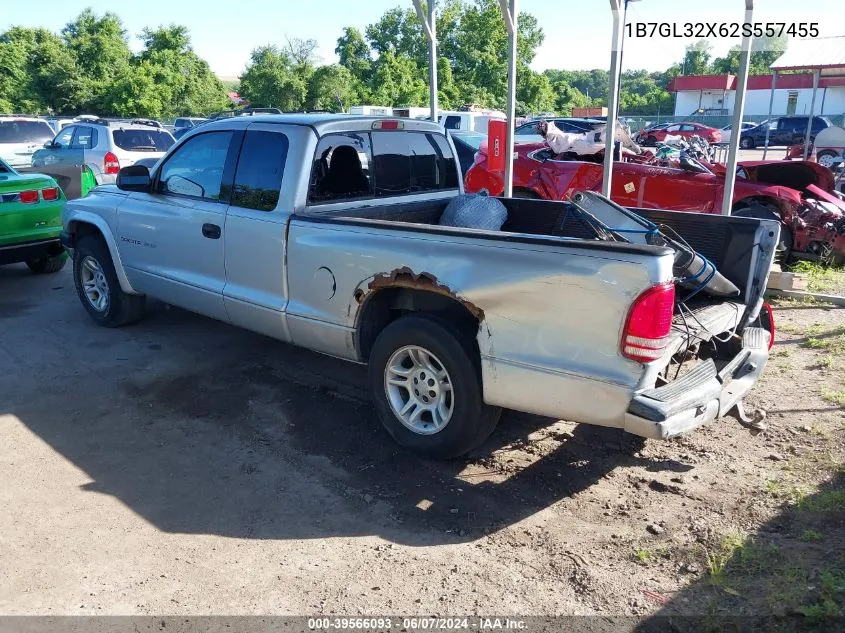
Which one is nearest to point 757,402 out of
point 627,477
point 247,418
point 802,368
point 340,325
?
point 802,368

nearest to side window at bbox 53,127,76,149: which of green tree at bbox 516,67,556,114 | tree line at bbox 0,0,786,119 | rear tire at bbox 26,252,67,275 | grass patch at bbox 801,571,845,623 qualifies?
rear tire at bbox 26,252,67,275

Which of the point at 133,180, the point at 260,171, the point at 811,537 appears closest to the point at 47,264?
the point at 133,180

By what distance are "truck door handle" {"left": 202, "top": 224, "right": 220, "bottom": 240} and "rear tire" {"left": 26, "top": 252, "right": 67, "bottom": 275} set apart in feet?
15.8

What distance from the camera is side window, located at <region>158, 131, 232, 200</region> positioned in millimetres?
5281

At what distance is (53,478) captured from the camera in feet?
13.3

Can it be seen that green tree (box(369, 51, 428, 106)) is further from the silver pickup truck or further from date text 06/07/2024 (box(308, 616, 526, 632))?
date text 06/07/2024 (box(308, 616, 526, 632))

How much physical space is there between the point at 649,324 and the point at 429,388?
1.42 m

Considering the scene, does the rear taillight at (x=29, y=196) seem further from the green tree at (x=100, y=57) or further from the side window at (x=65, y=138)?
the green tree at (x=100, y=57)

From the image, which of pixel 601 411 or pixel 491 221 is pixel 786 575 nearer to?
pixel 601 411

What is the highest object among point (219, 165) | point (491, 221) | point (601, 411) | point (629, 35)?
point (629, 35)

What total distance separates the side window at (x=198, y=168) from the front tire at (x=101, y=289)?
118 cm

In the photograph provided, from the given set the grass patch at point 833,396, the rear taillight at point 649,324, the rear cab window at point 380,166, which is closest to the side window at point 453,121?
the rear cab window at point 380,166

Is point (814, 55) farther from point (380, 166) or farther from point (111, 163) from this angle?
point (111, 163)

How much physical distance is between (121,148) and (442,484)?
38.6ft
